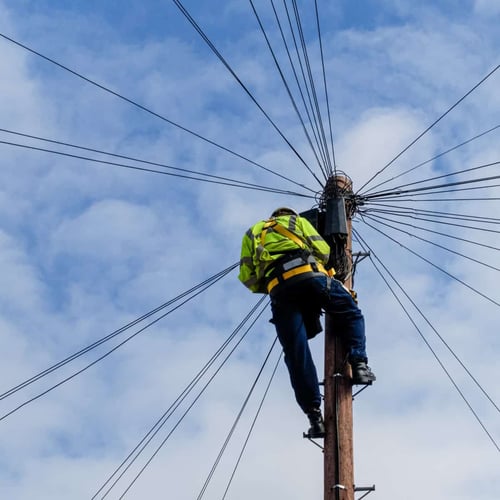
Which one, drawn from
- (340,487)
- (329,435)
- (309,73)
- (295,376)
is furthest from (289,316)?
(309,73)

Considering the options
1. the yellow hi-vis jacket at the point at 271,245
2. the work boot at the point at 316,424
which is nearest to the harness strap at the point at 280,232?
the yellow hi-vis jacket at the point at 271,245

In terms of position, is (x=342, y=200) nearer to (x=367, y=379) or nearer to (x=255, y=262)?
(x=255, y=262)

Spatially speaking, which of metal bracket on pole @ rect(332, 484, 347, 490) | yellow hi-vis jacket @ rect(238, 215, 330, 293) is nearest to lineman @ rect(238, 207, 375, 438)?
yellow hi-vis jacket @ rect(238, 215, 330, 293)

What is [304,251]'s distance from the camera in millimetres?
5941

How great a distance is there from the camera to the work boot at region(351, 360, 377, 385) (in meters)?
5.66

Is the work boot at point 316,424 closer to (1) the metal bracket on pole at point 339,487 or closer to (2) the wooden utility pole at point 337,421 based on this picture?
(2) the wooden utility pole at point 337,421

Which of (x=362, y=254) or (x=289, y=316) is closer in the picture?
(x=289, y=316)

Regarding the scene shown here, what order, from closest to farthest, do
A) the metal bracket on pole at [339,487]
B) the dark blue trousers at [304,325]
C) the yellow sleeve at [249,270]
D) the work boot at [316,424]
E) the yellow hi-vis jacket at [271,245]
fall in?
the metal bracket on pole at [339,487], the work boot at [316,424], the dark blue trousers at [304,325], the yellow hi-vis jacket at [271,245], the yellow sleeve at [249,270]

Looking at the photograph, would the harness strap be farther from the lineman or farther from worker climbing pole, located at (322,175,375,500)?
worker climbing pole, located at (322,175,375,500)

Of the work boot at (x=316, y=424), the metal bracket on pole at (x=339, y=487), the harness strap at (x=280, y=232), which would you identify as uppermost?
the harness strap at (x=280, y=232)

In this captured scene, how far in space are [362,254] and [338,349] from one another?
114cm

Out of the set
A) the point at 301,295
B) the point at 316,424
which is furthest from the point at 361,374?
the point at 301,295

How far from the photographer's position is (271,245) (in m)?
5.98

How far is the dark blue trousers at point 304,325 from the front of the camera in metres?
5.67
